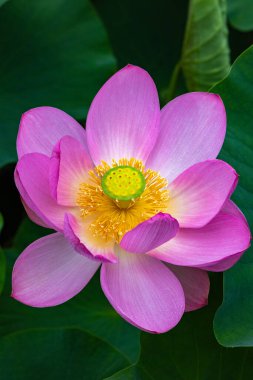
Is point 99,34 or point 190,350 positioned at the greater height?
point 99,34

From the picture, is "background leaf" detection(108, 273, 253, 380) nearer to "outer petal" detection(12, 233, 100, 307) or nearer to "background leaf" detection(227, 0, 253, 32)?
"outer petal" detection(12, 233, 100, 307)

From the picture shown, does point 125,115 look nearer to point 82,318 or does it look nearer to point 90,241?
→ point 90,241

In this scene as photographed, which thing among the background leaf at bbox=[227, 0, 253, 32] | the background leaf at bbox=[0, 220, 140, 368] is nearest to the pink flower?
the background leaf at bbox=[0, 220, 140, 368]

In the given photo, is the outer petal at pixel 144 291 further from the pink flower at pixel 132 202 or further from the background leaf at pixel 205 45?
the background leaf at pixel 205 45

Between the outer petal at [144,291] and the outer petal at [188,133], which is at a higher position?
the outer petal at [188,133]

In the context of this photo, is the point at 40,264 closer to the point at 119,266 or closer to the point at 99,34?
the point at 119,266

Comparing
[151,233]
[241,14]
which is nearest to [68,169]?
[151,233]

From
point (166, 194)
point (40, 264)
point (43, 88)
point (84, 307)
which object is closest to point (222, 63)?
point (43, 88)

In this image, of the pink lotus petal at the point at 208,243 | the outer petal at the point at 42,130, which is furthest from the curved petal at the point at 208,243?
the outer petal at the point at 42,130
